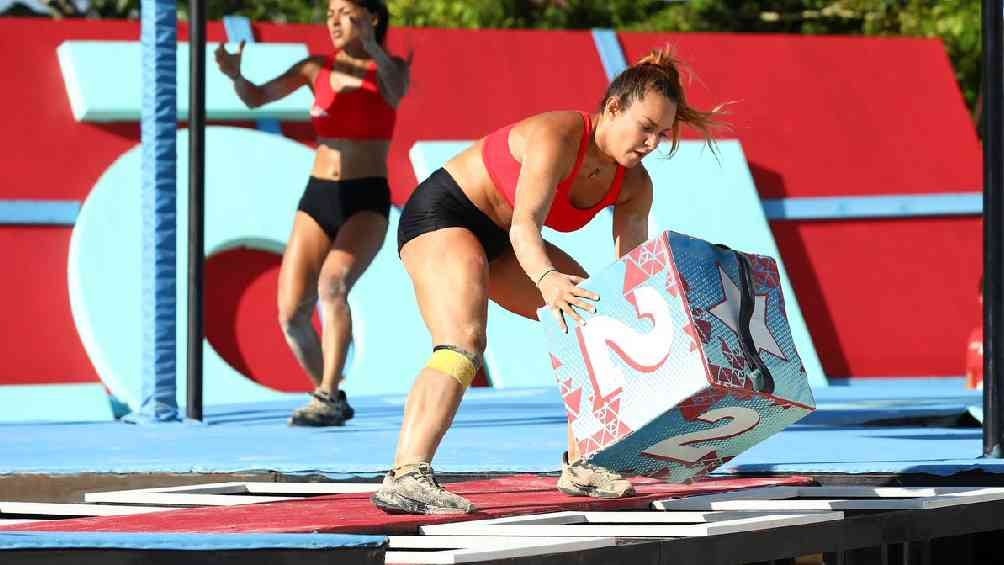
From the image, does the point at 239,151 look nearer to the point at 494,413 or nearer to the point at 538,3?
the point at 494,413

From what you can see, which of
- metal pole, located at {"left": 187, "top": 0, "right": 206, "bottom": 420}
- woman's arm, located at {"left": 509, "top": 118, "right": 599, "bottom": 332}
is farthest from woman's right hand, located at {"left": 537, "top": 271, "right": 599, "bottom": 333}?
metal pole, located at {"left": 187, "top": 0, "right": 206, "bottom": 420}

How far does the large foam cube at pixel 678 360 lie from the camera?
4.62 m

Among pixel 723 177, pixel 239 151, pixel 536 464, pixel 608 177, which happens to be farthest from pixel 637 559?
pixel 723 177

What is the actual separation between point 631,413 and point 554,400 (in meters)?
5.08

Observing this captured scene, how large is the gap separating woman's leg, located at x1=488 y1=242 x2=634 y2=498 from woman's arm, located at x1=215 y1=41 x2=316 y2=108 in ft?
9.01

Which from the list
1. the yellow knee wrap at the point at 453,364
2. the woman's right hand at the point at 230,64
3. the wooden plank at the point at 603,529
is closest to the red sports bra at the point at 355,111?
the woman's right hand at the point at 230,64

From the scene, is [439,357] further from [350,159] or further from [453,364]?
[350,159]

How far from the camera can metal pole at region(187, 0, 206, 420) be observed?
837cm

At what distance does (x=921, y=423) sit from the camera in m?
8.12

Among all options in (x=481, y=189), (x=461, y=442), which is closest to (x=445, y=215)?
(x=481, y=189)

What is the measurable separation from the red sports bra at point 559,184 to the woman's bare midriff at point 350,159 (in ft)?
8.93

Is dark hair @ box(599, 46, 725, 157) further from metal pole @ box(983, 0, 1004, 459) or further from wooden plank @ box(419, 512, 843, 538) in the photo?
metal pole @ box(983, 0, 1004, 459)

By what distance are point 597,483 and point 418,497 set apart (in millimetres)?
671

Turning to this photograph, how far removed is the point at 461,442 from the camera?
23.3 feet
